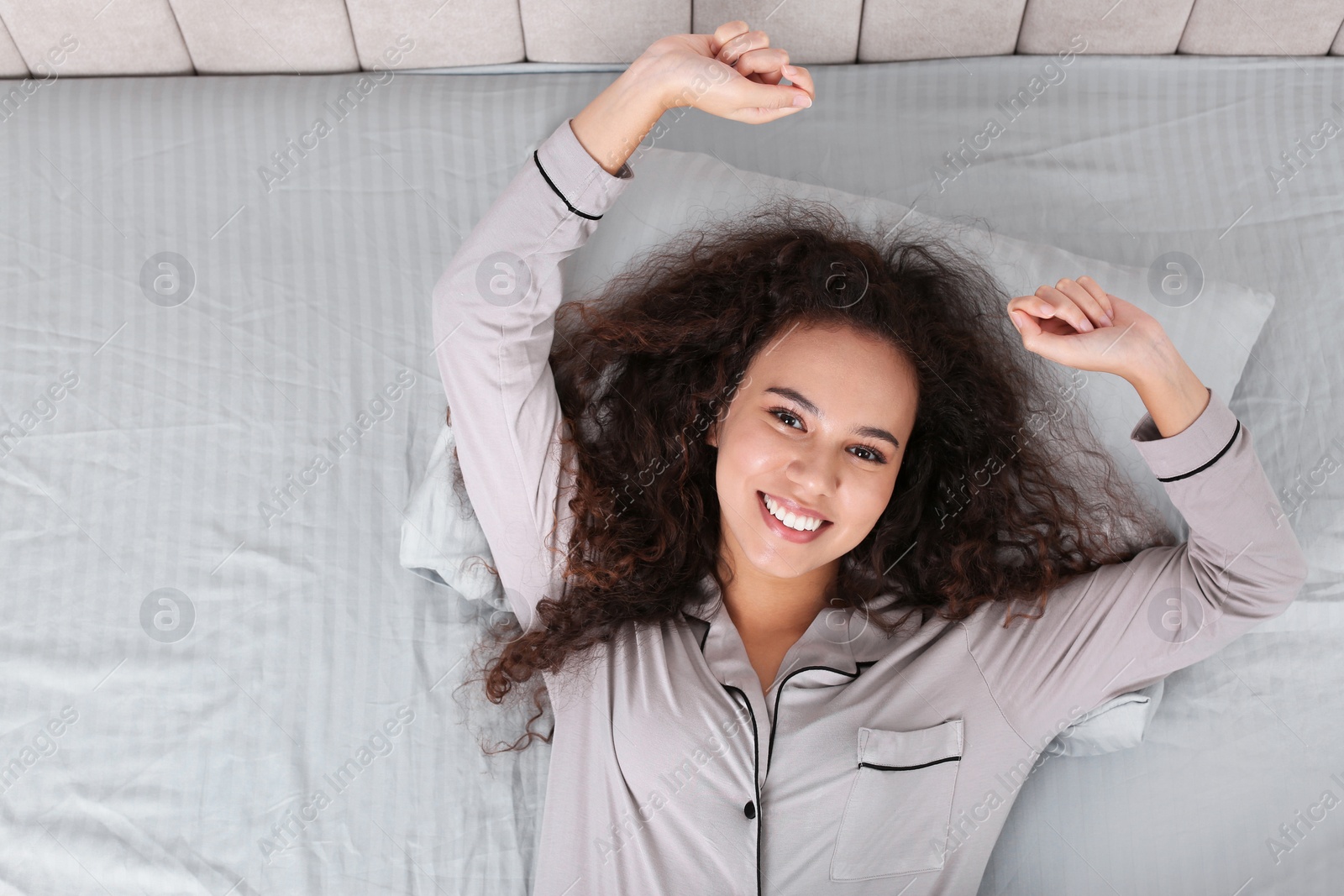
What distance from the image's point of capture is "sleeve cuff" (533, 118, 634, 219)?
1153mm

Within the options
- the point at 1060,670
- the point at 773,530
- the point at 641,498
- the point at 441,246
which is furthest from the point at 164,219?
the point at 1060,670

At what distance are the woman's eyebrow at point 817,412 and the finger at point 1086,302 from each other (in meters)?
0.27

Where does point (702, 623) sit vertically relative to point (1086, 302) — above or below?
below

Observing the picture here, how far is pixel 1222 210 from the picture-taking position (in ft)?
5.18

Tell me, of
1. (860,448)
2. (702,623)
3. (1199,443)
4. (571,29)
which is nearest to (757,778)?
(702,623)

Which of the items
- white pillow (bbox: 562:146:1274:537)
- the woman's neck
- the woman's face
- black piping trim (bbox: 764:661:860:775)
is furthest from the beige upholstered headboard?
black piping trim (bbox: 764:661:860:775)

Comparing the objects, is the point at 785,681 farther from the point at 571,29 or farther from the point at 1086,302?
the point at 571,29

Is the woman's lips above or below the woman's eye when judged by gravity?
below

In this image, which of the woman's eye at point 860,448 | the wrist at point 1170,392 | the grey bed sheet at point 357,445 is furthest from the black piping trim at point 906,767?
the wrist at point 1170,392

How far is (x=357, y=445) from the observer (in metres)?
1.52

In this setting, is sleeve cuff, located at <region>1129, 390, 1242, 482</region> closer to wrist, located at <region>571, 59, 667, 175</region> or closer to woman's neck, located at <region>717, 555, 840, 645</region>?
woman's neck, located at <region>717, 555, 840, 645</region>

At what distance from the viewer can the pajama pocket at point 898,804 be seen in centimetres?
126

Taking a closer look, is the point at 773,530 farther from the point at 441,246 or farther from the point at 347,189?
the point at 347,189

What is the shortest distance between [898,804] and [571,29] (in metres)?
1.31
